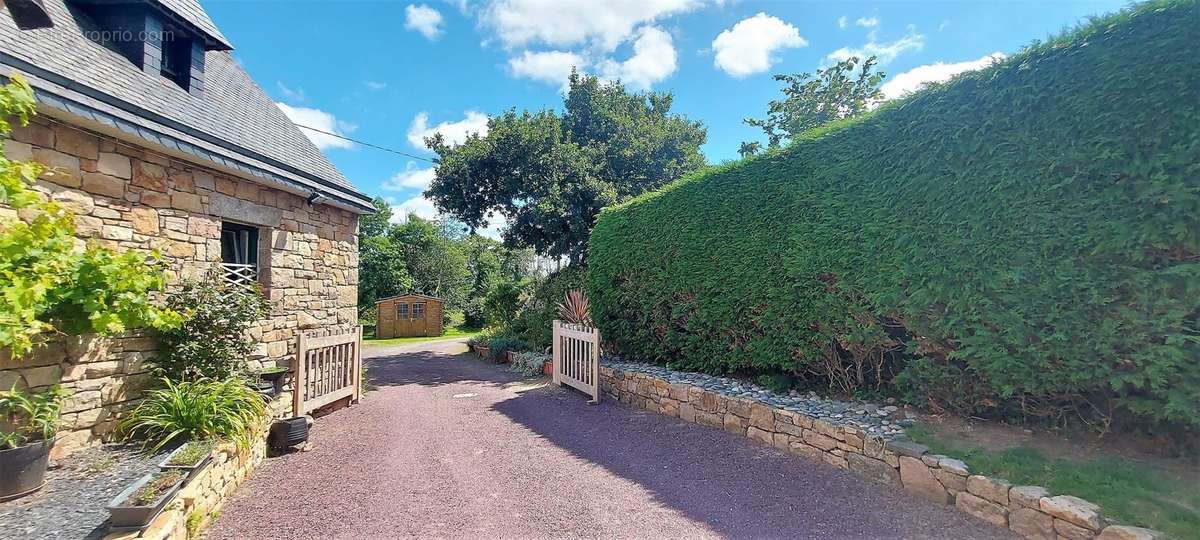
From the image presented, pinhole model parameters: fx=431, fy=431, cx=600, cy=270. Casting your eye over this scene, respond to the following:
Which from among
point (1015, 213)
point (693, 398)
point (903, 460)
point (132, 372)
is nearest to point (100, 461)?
point (132, 372)

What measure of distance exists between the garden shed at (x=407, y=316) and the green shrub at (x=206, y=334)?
50.0ft

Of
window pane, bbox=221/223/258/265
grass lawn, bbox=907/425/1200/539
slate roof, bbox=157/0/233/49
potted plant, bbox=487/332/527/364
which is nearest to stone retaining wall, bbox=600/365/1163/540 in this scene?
grass lawn, bbox=907/425/1200/539

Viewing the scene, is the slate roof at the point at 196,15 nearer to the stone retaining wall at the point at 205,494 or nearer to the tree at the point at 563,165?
the stone retaining wall at the point at 205,494

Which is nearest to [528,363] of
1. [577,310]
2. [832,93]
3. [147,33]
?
[577,310]

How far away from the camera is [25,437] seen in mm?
3072

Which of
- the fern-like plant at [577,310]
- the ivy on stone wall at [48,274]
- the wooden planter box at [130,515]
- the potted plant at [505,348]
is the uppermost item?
the ivy on stone wall at [48,274]

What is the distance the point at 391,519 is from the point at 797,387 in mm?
4558

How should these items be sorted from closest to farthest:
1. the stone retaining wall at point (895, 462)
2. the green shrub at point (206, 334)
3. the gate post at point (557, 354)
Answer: the stone retaining wall at point (895, 462) < the green shrub at point (206, 334) < the gate post at point (557, 354)

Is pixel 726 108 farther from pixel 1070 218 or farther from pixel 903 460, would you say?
pixel 903 460

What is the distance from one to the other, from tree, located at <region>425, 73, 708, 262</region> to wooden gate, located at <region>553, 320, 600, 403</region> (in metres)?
4.73

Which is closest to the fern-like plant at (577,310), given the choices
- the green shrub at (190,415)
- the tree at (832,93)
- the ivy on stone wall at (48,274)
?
the green shrub at (190,415)

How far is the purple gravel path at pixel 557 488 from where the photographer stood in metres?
3.13

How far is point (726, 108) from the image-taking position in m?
10.5

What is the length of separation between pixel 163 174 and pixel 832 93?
16.8 meters
